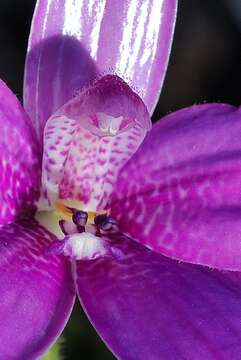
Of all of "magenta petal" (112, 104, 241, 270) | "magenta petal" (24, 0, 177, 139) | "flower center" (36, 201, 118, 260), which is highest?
"magenta petal" (24, 0, 177, 139)

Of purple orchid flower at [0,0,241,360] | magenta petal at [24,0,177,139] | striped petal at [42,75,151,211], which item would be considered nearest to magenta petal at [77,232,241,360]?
purple orchid flower at [0,0,241,360]

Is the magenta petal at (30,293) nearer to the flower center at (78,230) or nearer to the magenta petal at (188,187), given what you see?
the flower center at (78,230)

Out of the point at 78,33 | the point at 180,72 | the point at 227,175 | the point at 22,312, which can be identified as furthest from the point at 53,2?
the point at 180,72

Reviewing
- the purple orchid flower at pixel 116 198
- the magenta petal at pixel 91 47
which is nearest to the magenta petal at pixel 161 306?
the purple orchid flower at pixel 116 198

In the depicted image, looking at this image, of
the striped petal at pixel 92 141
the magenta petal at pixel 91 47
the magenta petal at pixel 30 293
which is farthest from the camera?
the magenta petal at pixel 91 47

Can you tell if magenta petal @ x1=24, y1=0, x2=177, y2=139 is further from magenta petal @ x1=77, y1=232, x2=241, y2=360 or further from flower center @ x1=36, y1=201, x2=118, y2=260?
magenta petal @ x1=77, y1=232, x2=241, y2=360

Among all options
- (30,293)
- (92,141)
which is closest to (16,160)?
(92,141)
